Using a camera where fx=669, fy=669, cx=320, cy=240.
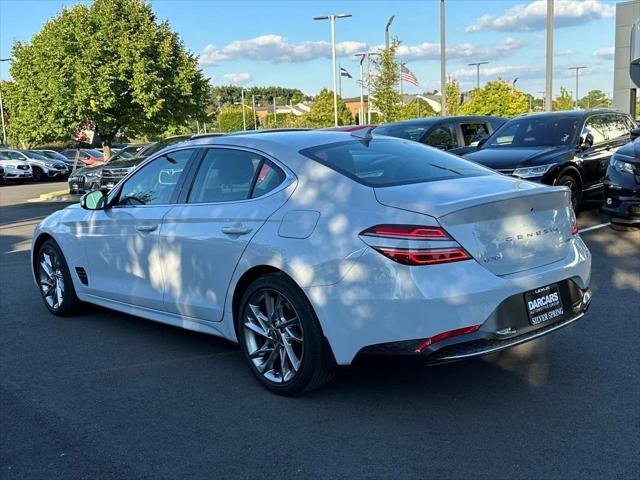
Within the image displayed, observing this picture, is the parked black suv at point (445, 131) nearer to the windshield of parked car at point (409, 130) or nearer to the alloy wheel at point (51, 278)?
the windshield of parked car at point (409, 130)

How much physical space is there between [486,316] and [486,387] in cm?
85

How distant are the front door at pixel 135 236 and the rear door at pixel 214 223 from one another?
172mm

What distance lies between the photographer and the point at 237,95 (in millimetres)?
170875

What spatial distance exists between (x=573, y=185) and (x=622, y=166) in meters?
1.36

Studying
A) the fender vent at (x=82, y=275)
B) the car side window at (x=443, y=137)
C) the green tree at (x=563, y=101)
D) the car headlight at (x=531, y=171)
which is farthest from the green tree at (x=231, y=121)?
the fender vent at (x=82, y=275)

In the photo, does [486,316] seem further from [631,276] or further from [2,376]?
[631,276]

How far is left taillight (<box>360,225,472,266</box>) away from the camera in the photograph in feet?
11.0

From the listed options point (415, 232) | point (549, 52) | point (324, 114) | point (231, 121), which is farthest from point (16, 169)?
point (231, 121)

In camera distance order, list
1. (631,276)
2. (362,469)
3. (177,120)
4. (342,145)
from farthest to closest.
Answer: (177,120), (631,276), (342,145), (362,469)

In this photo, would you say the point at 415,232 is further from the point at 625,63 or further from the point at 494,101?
the point at 494,101

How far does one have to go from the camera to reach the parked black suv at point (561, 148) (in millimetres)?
9430

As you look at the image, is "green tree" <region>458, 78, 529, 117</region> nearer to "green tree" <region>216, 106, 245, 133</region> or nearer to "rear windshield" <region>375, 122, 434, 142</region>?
"rear windshield" <region>375, 122, 434, 142</region>

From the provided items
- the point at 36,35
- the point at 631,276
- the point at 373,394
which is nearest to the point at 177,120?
the point at 36,35

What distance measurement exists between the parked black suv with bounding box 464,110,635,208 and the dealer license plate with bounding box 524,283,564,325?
567cm
